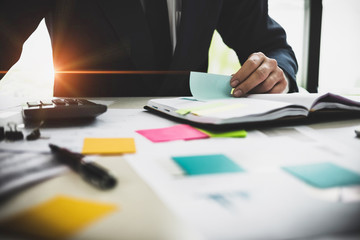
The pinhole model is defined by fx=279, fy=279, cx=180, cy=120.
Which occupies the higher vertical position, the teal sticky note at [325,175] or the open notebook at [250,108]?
the open notebook at [250,108]

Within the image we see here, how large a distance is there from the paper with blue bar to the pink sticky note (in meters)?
0.21

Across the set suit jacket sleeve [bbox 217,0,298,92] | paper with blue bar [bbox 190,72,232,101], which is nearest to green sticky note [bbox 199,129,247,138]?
paper with blue bar [bbox 190,72,232,101]

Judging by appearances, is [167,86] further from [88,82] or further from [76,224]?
[76,224]

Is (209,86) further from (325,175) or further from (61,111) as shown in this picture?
Answer: (325,175)

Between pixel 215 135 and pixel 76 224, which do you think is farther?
pixel 215 135

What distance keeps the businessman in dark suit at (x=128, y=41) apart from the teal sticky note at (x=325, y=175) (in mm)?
679

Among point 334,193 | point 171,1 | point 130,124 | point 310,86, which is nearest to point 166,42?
point 171,1

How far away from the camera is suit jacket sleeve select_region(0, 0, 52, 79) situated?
96 cm

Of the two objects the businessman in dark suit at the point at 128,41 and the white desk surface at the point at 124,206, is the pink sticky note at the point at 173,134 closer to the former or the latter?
the white desk surface at the point at 124,206

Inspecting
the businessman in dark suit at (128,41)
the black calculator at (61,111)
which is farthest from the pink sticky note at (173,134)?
the businessman in dark suit at (128,41)

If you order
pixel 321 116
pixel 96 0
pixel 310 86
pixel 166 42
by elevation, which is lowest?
pixel 310 86

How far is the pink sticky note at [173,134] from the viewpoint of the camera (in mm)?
413

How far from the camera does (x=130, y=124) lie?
1.71 ft

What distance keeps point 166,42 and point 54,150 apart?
0.85m
